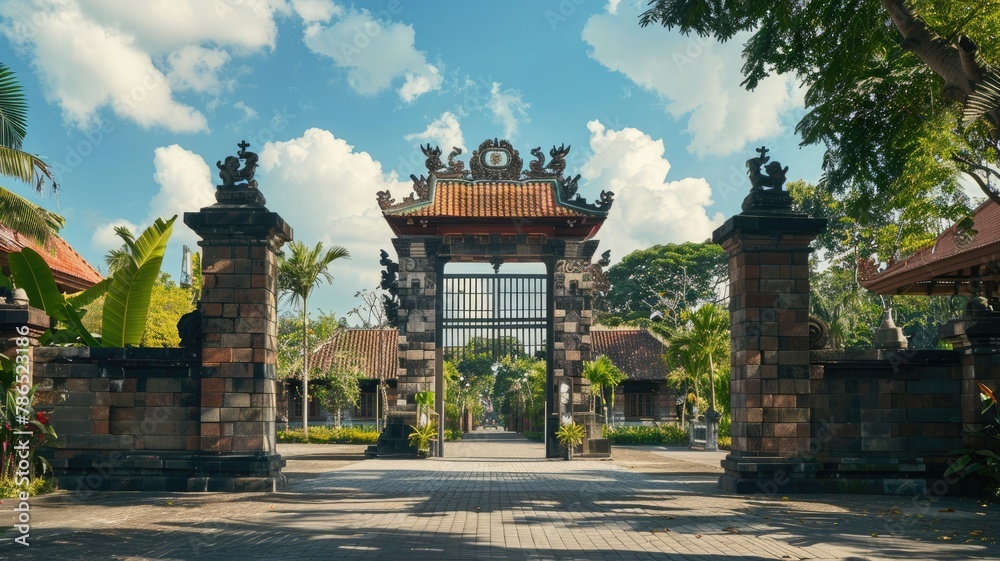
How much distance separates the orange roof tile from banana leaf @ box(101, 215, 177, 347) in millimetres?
9517

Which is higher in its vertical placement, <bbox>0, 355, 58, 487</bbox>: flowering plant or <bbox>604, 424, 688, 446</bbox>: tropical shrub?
<bbox>0, 355, 58, 487</bbox>: flowering plant

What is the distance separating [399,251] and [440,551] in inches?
637

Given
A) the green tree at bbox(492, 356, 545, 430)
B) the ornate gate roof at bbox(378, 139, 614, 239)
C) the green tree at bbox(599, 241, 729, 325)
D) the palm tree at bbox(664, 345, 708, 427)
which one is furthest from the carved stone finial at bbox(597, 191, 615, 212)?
the green tree at bbox(599, 241, 729, 325)

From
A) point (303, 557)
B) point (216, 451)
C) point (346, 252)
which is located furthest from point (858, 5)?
point (346, 252)

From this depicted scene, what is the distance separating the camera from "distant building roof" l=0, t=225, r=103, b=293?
19.0m

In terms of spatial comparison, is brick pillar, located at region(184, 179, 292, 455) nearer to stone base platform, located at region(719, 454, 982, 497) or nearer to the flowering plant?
the flowering plant

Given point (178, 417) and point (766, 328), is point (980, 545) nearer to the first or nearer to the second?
point (766, 328)

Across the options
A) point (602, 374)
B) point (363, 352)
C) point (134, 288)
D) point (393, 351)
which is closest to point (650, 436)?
point (602, 374)

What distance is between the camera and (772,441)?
41.5 ft

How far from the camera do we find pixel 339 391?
36.7 metres

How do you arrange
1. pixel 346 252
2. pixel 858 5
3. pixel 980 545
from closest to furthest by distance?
pixel 980 545, pixel 858 5, pixel 346 252

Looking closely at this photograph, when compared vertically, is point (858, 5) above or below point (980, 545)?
above

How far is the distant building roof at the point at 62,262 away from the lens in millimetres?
19000

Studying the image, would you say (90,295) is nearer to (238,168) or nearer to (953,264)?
(238,168)
